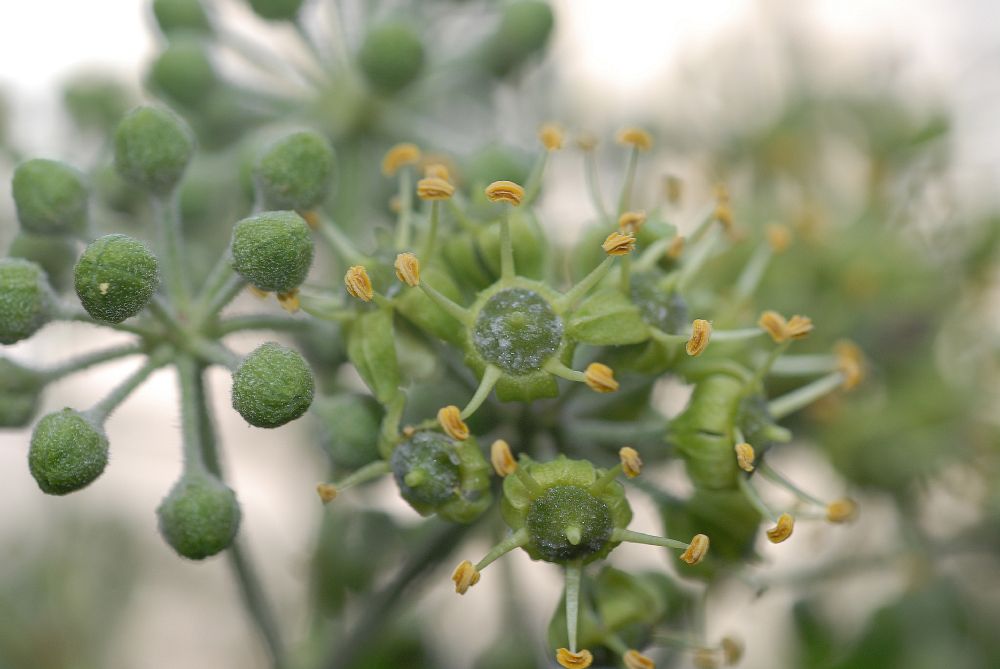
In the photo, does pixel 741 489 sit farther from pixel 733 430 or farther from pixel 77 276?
pixel 77 276

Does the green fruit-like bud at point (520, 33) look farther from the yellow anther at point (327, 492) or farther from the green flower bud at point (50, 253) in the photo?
the yellow anther at point (327, 492)

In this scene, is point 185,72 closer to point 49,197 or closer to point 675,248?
point 49,197

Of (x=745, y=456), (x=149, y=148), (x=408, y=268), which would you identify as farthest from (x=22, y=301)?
(x=745, y=456)

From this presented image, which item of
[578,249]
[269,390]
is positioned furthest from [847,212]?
[269,390]

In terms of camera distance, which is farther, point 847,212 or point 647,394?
point 847,212

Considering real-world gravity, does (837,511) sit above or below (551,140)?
below

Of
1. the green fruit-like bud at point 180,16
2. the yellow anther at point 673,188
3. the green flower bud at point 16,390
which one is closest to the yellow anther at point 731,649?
the yellow anther at point 673,188
